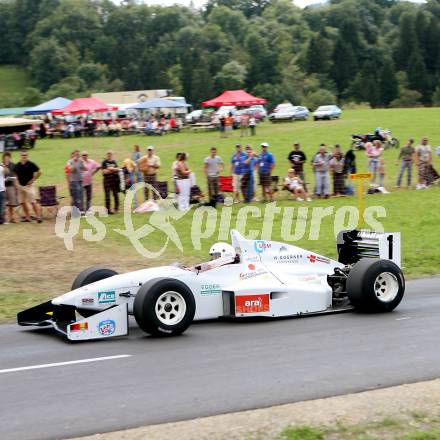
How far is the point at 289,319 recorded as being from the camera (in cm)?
1111

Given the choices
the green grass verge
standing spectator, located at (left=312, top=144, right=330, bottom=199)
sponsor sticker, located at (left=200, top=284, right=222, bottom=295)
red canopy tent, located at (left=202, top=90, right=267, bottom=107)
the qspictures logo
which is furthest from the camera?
red canopy tent, located at (left=202, top=90, right=267, bottom=107)

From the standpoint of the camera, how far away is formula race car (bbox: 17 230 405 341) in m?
9.90

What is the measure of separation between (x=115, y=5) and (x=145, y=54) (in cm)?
4893

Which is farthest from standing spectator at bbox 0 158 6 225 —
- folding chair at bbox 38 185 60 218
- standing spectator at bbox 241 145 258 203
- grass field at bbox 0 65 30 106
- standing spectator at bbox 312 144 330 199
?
grass field at bbox 0 65 30 106

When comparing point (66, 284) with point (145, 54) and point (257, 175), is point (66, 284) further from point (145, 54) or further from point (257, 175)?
point (145, 54)

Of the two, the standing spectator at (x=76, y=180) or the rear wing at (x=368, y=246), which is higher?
the standing spectator at (x=76, y=180)

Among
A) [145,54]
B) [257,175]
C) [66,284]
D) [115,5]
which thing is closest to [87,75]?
[145,54]

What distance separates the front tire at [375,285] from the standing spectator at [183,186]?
1158 cm

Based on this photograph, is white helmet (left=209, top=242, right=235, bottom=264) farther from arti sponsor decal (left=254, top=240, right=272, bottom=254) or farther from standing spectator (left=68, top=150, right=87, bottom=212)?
standing spectator (left=68, top=150, right=87, bottom=212)

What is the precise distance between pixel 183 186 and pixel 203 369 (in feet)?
46.6

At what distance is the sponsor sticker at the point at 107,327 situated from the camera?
9.85 meters

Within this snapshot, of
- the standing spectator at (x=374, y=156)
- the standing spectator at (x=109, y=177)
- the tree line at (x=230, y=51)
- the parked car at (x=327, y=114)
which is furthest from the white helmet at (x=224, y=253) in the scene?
the tree line at (x=230, y=51)

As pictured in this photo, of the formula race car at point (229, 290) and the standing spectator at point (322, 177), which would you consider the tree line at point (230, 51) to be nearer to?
the standing spectator at point (322, 177)

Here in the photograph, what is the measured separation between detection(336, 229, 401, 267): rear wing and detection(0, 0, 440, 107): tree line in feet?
275
